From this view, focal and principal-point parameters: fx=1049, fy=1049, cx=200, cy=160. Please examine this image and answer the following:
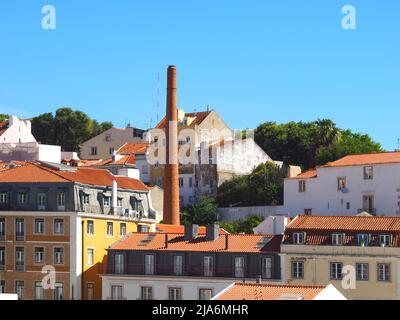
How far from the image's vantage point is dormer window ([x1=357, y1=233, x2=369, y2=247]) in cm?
6134

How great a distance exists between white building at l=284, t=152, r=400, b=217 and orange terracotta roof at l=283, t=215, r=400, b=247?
25698mm

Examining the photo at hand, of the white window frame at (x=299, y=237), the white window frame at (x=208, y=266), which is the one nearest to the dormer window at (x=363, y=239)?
the white window frame at (x=299, y=237)

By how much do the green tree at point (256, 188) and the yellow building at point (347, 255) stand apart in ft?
131

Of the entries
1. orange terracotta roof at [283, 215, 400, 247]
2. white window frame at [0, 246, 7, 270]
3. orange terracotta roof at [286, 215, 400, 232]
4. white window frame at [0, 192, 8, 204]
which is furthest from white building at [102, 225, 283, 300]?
white window frame at [0, 192, 8, 204]

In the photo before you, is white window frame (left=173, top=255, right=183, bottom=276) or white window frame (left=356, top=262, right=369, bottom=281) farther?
white window frame (left=173, top=255, right=183, bottom=276)

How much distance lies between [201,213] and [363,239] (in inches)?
1626

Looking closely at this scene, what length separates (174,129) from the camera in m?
104

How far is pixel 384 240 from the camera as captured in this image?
60.8m

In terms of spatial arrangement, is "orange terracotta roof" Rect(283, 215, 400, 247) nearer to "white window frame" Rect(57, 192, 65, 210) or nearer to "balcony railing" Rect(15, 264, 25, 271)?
"white window frame" Rect(57, 192, 65, 210)

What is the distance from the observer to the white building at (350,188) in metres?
89.8

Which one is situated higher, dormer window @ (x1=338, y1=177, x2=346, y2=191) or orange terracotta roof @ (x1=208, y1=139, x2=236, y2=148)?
orange terracotta roof @ (x1=208, y1=139, x2=236, y2=148)

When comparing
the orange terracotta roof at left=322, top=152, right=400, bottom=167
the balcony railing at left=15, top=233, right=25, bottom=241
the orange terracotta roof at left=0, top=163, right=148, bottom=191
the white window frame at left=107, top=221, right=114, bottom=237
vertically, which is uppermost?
the orange terracotta roof at left=322, top=152, right=400, bottom=167

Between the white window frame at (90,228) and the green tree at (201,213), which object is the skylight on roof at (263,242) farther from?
the green tree at (201,213)
